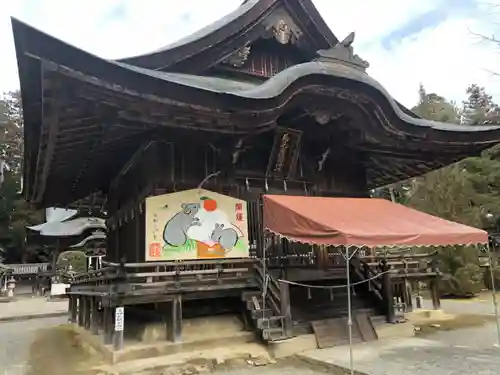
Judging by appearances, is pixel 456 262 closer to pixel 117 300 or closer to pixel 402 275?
pixel 402 275

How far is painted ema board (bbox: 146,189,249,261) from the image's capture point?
7.80 metres

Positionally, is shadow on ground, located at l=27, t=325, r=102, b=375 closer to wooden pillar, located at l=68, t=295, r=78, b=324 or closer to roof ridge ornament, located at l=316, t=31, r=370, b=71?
wooden pillar, located at l=68, t=295, r=78, b=324

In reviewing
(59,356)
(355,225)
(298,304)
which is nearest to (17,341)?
(59,356)

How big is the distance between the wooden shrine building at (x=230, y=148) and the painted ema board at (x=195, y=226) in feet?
0.08

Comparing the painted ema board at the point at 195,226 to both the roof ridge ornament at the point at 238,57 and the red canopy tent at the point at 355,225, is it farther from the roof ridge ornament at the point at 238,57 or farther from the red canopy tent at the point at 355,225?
the roof ridge ornament at the point at 238,57

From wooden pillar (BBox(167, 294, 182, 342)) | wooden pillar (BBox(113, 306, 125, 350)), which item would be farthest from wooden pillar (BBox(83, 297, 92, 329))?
wooden pillar (BBox(167, 294, 182, 342))

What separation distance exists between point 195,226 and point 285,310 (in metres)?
2.33

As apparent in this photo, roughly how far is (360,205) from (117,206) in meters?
7.14

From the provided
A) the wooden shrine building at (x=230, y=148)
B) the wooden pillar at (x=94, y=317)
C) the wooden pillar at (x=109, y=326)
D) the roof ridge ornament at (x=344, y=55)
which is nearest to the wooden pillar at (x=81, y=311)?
the wooden shrine building at (x=230, y=148)

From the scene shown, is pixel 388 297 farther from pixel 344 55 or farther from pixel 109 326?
pixel 109 326

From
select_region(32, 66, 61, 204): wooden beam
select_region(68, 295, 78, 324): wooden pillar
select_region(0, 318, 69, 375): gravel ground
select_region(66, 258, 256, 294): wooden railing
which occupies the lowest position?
select_region(0, 318, 69, 375): gravel ground

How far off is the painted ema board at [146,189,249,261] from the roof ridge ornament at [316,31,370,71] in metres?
3.32

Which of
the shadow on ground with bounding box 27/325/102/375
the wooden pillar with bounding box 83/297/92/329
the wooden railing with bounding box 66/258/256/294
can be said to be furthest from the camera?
the wooden pillar with bounding box 83/297/92/329

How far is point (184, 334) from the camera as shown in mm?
7523
